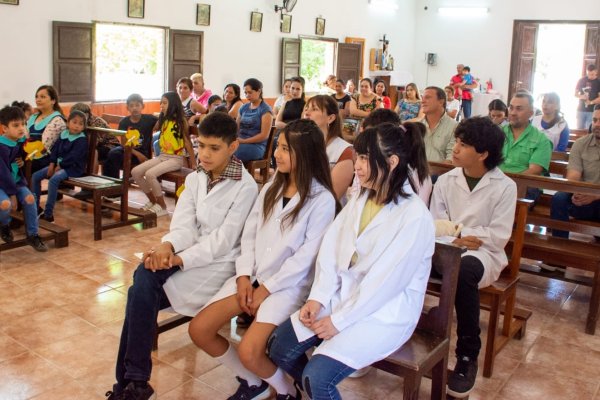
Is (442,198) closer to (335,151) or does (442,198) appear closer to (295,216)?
(335,151)

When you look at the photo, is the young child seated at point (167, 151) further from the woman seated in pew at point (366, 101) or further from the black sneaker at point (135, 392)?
the woman seated in pew at point (366, 101)

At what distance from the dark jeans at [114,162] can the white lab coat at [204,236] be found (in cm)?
341

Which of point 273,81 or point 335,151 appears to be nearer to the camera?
point 335,151

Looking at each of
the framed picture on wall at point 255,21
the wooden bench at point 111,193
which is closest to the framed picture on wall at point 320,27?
the framed picture on wall at point 255,21

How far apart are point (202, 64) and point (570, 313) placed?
23.8 ft

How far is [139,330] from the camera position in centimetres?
241

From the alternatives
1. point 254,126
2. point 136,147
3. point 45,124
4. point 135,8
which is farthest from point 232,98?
point 45,124

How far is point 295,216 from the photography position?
2498mm

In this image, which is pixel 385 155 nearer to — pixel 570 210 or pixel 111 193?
pixel 570 210

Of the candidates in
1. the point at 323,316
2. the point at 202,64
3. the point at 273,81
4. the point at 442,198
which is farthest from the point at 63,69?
the point at 323,316

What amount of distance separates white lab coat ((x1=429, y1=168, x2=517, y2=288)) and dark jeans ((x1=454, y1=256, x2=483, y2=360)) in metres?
0.10

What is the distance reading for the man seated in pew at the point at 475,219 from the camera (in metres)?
2.74

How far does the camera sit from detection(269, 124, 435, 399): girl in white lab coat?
211 cm

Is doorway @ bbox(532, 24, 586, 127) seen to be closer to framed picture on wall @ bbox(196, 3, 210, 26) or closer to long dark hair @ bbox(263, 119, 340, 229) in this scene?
framed picture on wall @ bbox(196, 3, 210, 26)
